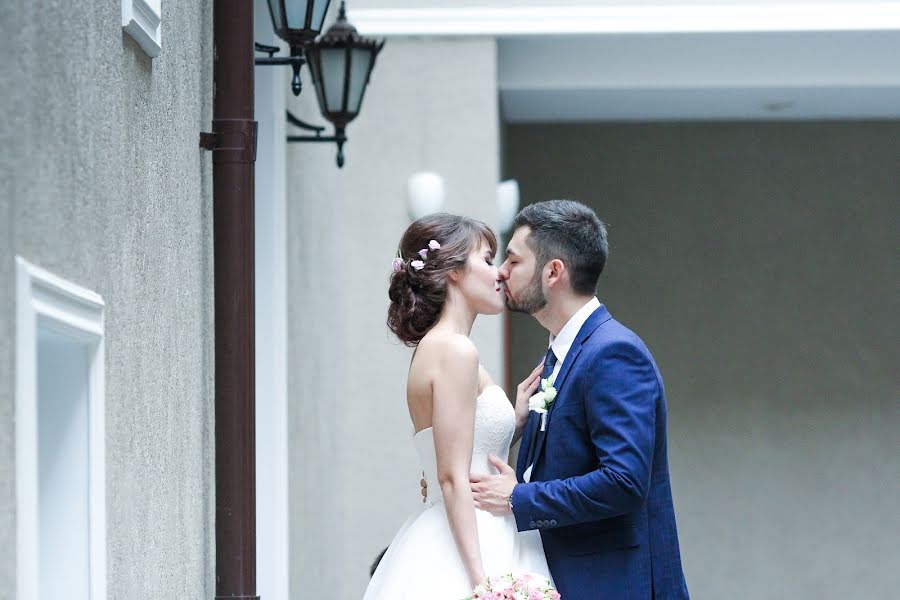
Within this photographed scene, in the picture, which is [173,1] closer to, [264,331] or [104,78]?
[104,78]

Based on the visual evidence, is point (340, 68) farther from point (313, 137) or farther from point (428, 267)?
point (428, 267)

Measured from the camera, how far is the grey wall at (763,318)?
10.4 meters

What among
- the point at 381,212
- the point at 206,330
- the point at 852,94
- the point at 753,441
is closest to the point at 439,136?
the point at 381,212

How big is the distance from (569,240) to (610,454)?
0.68 metres

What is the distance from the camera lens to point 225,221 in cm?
347

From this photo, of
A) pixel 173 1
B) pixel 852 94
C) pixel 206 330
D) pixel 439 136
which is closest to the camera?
pixel 173 1

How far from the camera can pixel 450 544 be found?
358 cm

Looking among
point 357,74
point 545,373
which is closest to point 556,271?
point 545,373

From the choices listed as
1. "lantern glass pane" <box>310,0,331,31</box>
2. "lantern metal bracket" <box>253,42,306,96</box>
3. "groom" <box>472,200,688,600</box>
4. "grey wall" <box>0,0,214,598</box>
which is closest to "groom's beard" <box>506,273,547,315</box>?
"groom" <box>472,200,688,600</box>

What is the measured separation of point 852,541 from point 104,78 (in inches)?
363

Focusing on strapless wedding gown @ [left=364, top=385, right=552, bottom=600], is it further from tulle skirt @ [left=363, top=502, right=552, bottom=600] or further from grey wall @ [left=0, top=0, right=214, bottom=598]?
grey wall @ [left=0, top=0, right=214, bottom=598]

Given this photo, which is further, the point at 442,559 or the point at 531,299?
the point at 531,299

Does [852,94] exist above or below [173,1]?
above

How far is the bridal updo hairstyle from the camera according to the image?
3.67 meters
